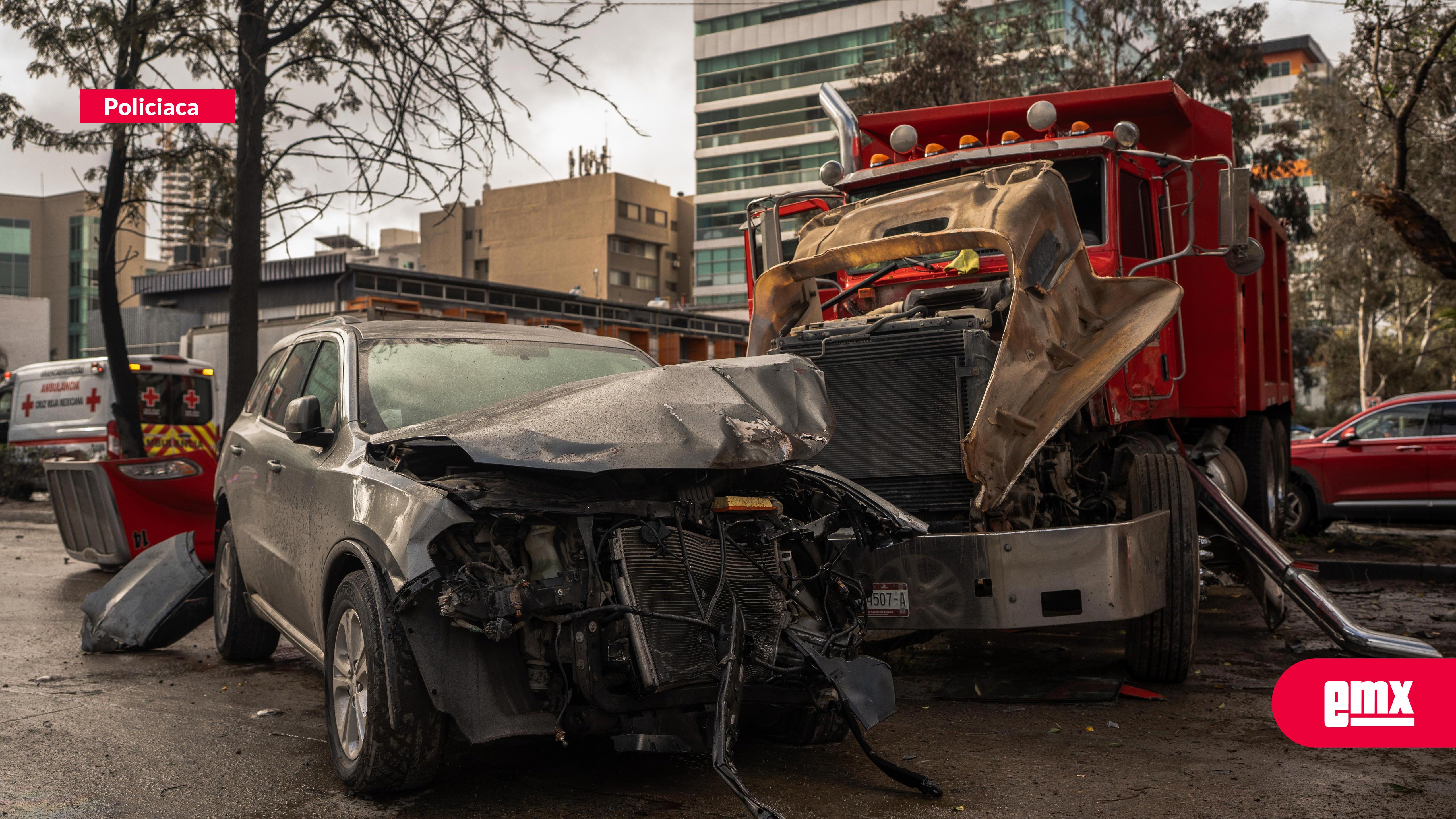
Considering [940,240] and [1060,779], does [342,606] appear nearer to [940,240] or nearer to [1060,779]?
[1060,779]

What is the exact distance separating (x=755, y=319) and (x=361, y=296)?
2884 centimetres

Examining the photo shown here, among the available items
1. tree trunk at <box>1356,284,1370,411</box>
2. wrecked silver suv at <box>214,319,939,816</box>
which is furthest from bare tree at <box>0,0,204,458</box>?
tree trunk at <box>1356,284,1370,411</box>

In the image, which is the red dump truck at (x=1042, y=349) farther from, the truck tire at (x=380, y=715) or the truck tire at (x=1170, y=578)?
the truck tire at (x=380, y=715)

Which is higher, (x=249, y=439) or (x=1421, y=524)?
(x=249, y=439)

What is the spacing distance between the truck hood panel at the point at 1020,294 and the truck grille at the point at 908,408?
0.16 m

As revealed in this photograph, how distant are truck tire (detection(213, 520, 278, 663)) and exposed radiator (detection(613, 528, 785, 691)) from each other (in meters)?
3.46

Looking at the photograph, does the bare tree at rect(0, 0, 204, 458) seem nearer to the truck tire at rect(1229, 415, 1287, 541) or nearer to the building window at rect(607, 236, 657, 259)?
the truck tire at rect(1229, 415, 1287, 541)

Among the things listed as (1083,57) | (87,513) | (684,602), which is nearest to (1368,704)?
(684,602)

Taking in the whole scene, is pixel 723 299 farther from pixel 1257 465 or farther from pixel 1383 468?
pixel 1257 465

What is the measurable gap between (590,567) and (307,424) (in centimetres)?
164

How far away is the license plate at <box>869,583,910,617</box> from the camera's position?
215 inches

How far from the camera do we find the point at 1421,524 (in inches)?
515

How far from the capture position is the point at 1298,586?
21.3 ft

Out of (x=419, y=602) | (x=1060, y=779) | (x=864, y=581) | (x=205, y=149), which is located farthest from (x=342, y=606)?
(x=205, y=149)
